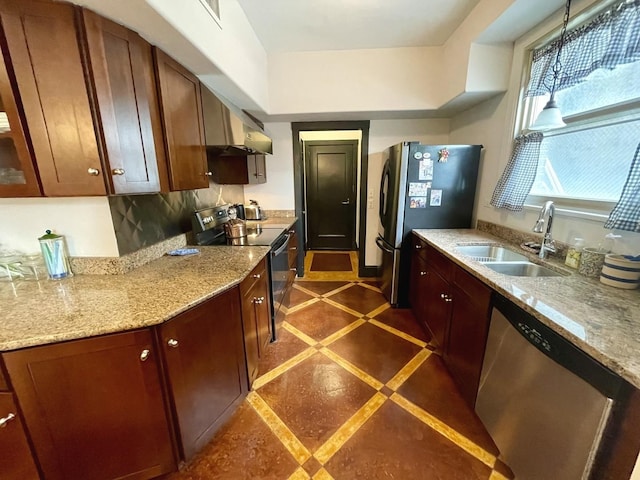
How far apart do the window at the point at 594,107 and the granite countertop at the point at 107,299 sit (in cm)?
220

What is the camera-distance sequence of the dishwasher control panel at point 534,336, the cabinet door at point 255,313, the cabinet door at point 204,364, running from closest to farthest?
the dishwasher control panel at point 534,336, the cabinet door at point 204,364, the cabinet door at point 255,313

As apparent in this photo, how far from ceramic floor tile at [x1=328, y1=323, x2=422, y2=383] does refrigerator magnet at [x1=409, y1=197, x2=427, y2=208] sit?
1291mm

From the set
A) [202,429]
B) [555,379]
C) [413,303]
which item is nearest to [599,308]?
[555,379]

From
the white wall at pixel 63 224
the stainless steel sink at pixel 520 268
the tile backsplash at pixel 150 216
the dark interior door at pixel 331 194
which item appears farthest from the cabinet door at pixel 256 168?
the stainless steel sink at pixel 520 268

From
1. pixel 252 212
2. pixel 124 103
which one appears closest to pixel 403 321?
pixel 252 212

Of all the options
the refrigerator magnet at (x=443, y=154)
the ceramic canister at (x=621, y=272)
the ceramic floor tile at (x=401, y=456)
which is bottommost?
the ceramic floor tile at (x=401, y=456)

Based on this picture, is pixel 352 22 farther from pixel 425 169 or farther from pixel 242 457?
pixel 242 457

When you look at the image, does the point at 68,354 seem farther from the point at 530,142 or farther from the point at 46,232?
the point at 530,142

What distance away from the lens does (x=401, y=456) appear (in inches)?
53.9

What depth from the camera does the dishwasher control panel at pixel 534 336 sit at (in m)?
1.01

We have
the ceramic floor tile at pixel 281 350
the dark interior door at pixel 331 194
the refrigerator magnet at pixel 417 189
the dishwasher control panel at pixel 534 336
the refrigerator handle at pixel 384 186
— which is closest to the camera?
the dishwasher control panel at pixel 534 336

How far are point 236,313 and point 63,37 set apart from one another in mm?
1469

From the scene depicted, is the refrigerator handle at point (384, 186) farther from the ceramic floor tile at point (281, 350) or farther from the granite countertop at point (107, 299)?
the granite countertop at point (107, 299)

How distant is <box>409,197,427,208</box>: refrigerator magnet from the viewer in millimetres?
2584
